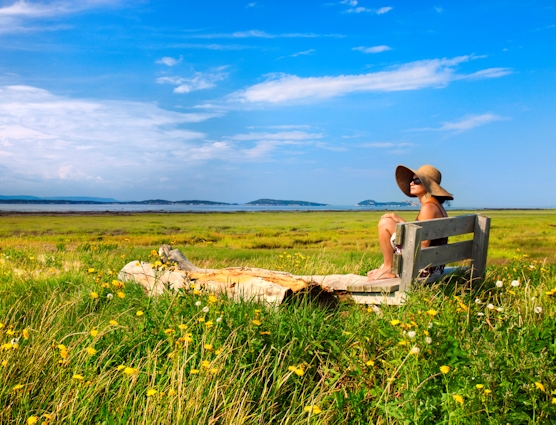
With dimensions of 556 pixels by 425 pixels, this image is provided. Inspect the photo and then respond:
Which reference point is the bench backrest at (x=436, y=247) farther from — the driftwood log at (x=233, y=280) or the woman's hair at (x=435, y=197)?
the driftwood log at (x=233, y=280)

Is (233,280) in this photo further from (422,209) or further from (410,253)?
(422,209)

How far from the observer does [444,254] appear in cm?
730

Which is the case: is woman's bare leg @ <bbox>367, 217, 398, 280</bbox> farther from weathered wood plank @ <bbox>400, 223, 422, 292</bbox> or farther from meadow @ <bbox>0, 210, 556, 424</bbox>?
meadow @ <bbox>0, 210, 556, 424</bbox>

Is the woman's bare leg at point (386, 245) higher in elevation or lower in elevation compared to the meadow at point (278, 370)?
higher

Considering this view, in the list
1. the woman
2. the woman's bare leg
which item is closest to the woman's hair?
the woman

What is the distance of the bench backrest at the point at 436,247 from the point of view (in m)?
6.35

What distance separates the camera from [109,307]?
5.86 m

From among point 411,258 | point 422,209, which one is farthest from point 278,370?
point 422,209

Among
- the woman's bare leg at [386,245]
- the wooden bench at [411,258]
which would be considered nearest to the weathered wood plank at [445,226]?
the wooden bench at [411,258]

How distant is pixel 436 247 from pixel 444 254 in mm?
383

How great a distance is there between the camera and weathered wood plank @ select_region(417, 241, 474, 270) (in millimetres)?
6734

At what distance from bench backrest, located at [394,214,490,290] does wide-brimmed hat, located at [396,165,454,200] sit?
1.50ft

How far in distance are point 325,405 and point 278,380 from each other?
47cm

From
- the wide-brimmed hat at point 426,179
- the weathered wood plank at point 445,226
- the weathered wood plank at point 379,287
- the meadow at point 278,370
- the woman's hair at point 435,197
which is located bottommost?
the meadow at point 278,370
